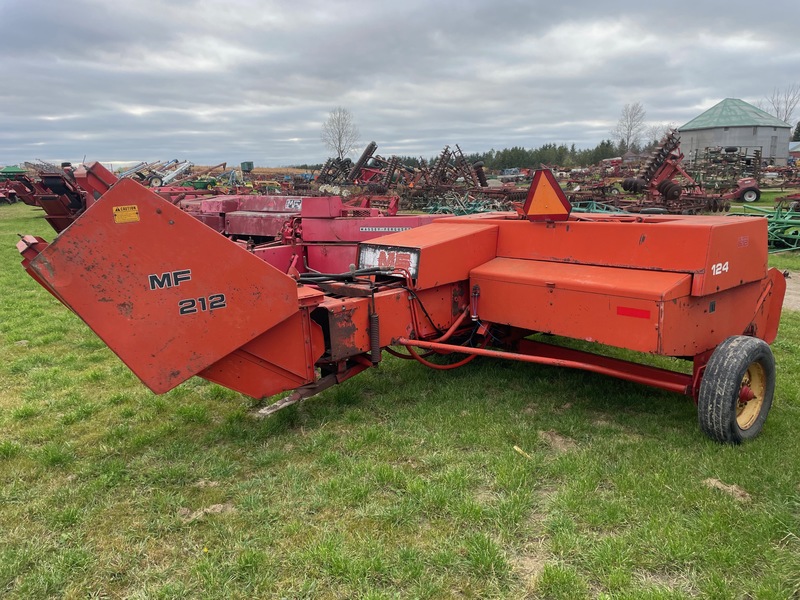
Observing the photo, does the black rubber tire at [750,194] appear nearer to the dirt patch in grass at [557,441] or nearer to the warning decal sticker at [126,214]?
the dirt patch in grass at [557,441]

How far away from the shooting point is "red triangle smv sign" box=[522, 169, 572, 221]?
4.09 meters

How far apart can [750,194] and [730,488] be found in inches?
1042

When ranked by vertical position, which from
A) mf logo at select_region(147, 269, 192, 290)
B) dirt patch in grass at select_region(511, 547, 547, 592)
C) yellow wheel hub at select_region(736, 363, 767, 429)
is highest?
mf logo at select_region(147, 269, 192, 290)

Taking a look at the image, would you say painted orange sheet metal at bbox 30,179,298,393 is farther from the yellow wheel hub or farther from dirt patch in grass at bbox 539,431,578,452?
the yellow wheel hub

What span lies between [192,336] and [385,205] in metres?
15.1

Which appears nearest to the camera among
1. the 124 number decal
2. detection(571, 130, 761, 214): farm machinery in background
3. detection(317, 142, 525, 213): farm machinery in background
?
the 124 number decal

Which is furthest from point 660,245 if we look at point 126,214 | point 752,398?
point 126,214

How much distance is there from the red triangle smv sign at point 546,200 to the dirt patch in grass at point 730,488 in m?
1.94

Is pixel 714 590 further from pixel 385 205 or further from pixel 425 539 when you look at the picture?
pixel 385 205

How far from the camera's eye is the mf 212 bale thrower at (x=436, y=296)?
9.69ft

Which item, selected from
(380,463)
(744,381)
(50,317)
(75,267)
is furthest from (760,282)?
(50,317)

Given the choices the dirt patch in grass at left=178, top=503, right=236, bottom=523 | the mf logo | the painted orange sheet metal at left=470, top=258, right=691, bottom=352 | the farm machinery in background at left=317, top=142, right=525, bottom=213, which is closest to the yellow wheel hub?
the painted orange sheet metal at left=470, top=258, right=691, bottom=352

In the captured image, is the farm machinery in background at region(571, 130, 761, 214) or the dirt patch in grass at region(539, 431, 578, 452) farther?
the farm machinery in background at region(571, 130, 761, 214)

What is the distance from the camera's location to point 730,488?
3.16 m
